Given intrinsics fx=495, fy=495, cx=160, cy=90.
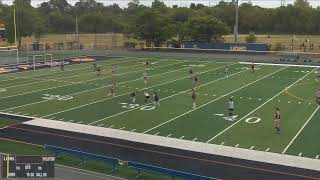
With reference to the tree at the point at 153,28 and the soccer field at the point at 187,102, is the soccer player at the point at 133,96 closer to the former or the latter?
the soccer field at the point at 187,102

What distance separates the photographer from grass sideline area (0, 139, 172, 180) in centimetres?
1872

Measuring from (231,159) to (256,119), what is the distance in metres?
7.56

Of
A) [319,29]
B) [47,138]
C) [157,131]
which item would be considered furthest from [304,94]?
[319,29]

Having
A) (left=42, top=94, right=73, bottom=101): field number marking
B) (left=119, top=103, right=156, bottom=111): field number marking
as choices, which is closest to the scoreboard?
(left=119, top=103, right=156, bottom=111): field number marking

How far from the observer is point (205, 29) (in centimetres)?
7506

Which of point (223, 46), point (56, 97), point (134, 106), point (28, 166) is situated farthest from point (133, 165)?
point (223, 46)

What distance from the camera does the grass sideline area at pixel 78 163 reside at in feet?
61.4

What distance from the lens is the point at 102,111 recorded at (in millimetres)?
29906

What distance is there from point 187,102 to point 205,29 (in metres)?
44.1

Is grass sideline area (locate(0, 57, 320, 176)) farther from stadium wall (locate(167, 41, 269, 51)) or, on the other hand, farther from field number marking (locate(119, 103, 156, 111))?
stadium wall (locate(167, 41, 269, 51))

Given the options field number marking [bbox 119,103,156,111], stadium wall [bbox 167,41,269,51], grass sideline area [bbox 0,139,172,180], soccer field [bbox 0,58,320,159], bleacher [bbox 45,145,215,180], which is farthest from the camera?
stadium wall [bbox 167,41,269,51]

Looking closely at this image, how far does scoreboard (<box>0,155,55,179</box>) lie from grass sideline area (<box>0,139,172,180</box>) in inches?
161

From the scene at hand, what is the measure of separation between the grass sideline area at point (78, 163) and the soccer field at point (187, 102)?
4940mm

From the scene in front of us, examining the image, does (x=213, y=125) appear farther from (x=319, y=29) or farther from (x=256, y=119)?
(x=319, y=29)
